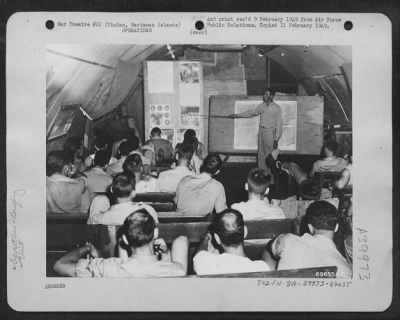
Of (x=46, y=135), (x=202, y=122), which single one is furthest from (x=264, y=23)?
(x=46, y=135)

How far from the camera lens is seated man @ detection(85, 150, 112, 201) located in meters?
0.92

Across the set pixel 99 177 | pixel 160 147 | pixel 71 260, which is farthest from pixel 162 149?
pixel 71 260

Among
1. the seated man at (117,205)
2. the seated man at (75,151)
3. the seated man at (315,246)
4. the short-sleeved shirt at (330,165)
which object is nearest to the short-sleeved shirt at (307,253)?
the seated man at (315,246)

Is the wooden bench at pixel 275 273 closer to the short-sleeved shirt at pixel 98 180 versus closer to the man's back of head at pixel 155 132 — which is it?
the short-sleeved shirt at pixel 98 180

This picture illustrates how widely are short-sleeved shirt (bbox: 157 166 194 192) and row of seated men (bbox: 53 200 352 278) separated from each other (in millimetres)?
44

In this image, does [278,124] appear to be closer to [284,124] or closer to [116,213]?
[284,124]

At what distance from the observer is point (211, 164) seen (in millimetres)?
936

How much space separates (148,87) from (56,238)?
270mm

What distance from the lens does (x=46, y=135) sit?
92cm

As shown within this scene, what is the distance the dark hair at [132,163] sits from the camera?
926 mm

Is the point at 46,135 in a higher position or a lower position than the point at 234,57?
lower

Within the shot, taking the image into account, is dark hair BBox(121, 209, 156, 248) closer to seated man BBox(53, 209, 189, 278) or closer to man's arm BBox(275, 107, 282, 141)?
seated man BBox(53, 209, 189, 278)

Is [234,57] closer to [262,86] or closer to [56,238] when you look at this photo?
[262,86]

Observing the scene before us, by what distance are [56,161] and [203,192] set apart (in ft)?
0.76
